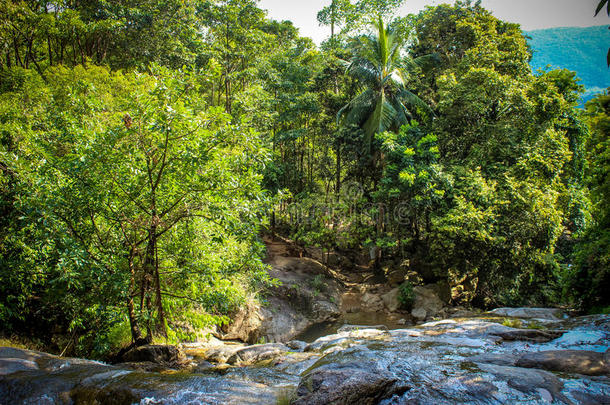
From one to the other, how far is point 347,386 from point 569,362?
279 cm

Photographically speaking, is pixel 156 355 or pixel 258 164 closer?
pixel 156 355

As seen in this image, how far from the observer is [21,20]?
1361cm

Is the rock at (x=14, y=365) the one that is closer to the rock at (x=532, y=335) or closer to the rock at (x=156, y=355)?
the rock at (x=156, y=355)

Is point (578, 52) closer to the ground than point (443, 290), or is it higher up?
higher up

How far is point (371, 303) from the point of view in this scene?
14.6 meters

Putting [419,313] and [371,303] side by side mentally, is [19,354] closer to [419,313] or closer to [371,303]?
[419,313]

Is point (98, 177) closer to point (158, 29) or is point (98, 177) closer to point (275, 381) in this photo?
point (275, 381)

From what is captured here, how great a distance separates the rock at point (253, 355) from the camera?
569 cm

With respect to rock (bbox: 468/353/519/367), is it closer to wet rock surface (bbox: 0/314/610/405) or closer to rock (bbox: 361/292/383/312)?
wet rock surface (bbox: 0/314/610/405)

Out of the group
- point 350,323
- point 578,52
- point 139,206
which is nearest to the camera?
point 139,206

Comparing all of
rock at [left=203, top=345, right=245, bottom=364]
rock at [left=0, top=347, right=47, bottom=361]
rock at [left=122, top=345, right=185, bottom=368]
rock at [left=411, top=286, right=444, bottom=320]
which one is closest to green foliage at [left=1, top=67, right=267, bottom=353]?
rock at [left=122, top=345, right=185, bottom=368]

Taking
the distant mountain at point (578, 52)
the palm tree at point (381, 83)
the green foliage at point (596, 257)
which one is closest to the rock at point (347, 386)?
the green foliage at point (596, 257)

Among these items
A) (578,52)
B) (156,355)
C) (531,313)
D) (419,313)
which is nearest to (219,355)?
(156,355)

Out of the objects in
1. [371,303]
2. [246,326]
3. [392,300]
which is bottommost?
[371,303]
